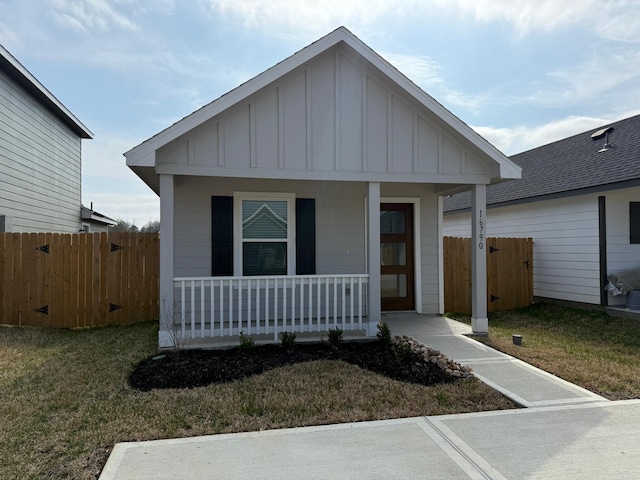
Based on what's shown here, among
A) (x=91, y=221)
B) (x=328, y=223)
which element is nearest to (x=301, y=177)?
(x=328, y=223)

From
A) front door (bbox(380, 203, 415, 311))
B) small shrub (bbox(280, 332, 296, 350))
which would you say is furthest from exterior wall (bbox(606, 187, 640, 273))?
small shrub (bbox(280, 332, 296, 350))

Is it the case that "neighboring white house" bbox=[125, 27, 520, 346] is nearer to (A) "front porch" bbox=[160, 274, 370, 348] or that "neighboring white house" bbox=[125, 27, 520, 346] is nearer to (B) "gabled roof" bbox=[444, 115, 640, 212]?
(A) "front porch" bbox=[160, 274, 370, 348]

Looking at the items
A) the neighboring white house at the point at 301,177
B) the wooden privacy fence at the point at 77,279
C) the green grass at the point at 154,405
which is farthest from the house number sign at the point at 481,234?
the wooden privacy fence at the point at 77,279

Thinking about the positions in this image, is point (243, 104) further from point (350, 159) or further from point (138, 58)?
point (138, 58)

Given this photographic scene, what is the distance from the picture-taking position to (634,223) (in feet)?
29.8

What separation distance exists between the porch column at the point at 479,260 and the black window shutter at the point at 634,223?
4.80 m

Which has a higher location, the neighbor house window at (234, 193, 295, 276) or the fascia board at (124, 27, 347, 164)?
the fascia board at (124, 27, 347, 164)

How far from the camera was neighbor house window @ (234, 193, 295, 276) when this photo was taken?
716cm

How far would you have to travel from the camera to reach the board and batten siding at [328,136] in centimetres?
572

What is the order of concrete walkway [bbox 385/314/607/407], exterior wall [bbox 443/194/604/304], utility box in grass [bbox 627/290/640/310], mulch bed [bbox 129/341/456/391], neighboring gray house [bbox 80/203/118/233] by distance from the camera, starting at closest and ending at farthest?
concrete walkway [bbox 385/314/607/407], mulch bed [bbox 129/341/456/391], utility box in grass [bbox 627/290/640/310], exterior wall [bbox 443/194/604/304], neighboring gray house [bbox 80/203/118/233]

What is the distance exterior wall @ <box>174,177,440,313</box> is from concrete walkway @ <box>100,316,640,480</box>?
432 cm

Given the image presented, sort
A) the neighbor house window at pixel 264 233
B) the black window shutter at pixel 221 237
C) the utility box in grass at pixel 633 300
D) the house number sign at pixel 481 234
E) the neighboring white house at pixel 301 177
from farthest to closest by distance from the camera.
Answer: the utility box in grass at pixel 633 300, the neighbor house window at pixel 264 233, the black window shutter at pixel 221 237, the house number sign at pixel 481 234, the neighboring white house at pixel 301 177

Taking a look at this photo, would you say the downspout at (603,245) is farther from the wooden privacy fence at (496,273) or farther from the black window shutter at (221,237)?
the black window shutter at (221,237)

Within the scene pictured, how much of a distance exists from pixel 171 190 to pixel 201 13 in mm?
3900
